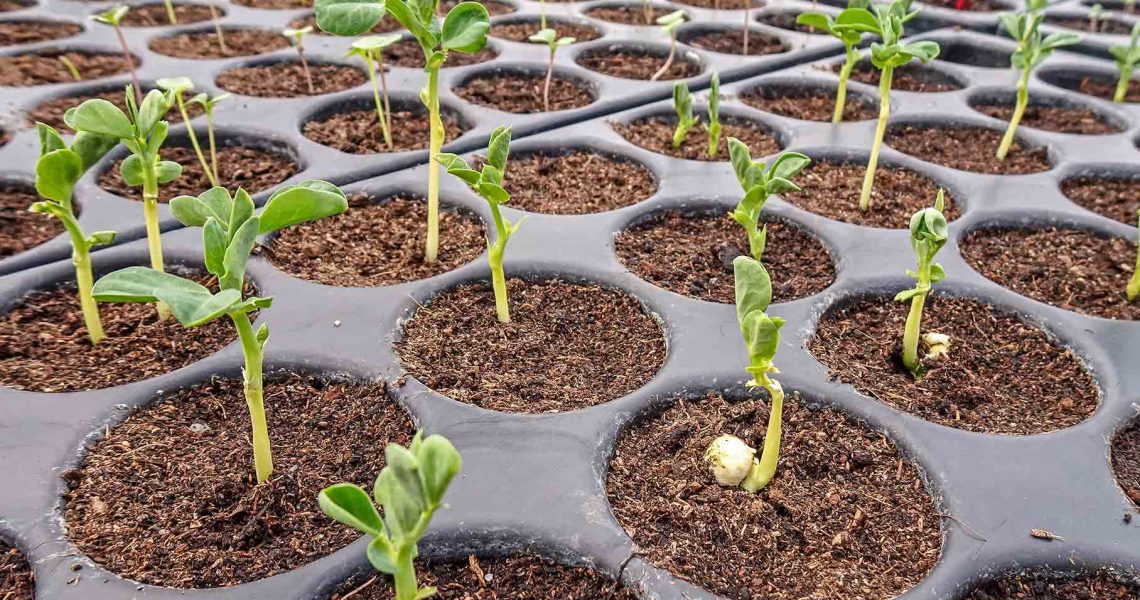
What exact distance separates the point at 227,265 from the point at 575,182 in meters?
0.80

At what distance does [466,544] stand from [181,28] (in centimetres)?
174

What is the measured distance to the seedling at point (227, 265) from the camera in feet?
1.71

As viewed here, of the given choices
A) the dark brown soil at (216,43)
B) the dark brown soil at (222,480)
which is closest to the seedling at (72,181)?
the dark brown soil at (222,480)

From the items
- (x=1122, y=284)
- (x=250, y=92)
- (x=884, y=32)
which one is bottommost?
(x=1122, y=284)

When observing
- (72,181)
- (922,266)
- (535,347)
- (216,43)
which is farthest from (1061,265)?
(216,43)

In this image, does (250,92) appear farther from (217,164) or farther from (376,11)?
(376,11)

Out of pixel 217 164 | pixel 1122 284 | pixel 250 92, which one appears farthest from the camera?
pixel 250 92

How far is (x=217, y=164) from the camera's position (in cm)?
136

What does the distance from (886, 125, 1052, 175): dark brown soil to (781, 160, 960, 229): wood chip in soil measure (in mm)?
126

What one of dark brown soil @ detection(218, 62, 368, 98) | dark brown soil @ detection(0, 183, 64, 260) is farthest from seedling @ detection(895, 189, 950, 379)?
dark brown soil @ detection(218, 62, 368, 98)

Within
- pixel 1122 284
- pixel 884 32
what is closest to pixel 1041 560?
pixel 1122 284

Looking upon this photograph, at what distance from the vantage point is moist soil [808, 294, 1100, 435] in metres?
0.86

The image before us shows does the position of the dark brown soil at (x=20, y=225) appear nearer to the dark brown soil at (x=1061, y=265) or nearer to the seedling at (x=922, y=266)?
the seedling at (x=922, y=266)

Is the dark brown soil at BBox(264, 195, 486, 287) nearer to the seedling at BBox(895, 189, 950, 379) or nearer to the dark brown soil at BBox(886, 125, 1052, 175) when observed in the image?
the seedling at BBox(895, 189, 950, 379)
